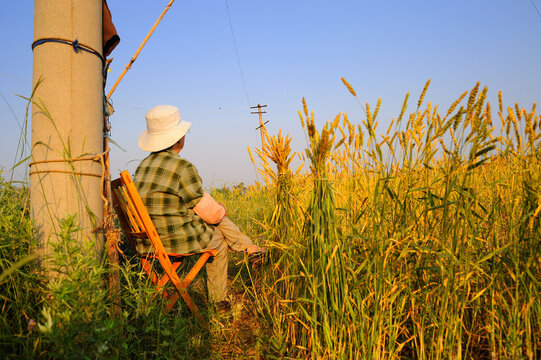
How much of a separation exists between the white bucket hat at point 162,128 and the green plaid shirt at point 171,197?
0.11 metres

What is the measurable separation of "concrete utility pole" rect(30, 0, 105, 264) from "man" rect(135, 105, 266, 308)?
2.73ft

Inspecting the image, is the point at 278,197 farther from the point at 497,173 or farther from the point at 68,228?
the point at 497,173

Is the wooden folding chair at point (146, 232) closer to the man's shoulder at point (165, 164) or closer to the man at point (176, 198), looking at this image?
the man at point (176, 198)

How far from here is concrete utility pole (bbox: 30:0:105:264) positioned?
1579mm

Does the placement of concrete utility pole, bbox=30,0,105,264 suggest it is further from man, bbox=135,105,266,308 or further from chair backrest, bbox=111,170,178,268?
man, bbox=135,105,266,308

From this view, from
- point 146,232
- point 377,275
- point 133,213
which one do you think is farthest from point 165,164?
point 377,275

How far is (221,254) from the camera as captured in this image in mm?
2799

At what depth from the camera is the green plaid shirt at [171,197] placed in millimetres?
2512

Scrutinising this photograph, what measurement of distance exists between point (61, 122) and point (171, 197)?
1.05m

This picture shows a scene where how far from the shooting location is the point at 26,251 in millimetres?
1638

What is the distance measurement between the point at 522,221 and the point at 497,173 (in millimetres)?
1136

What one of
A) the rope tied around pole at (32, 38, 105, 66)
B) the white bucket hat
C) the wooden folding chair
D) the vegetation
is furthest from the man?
the rope tied around pole at (32, 38, 105, 66)

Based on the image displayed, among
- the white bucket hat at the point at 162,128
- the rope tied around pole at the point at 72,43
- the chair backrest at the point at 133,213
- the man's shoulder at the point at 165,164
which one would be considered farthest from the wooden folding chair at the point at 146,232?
the rope tied around pole at the point at 72,43

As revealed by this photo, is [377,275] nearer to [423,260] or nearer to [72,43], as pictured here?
[423,260]
